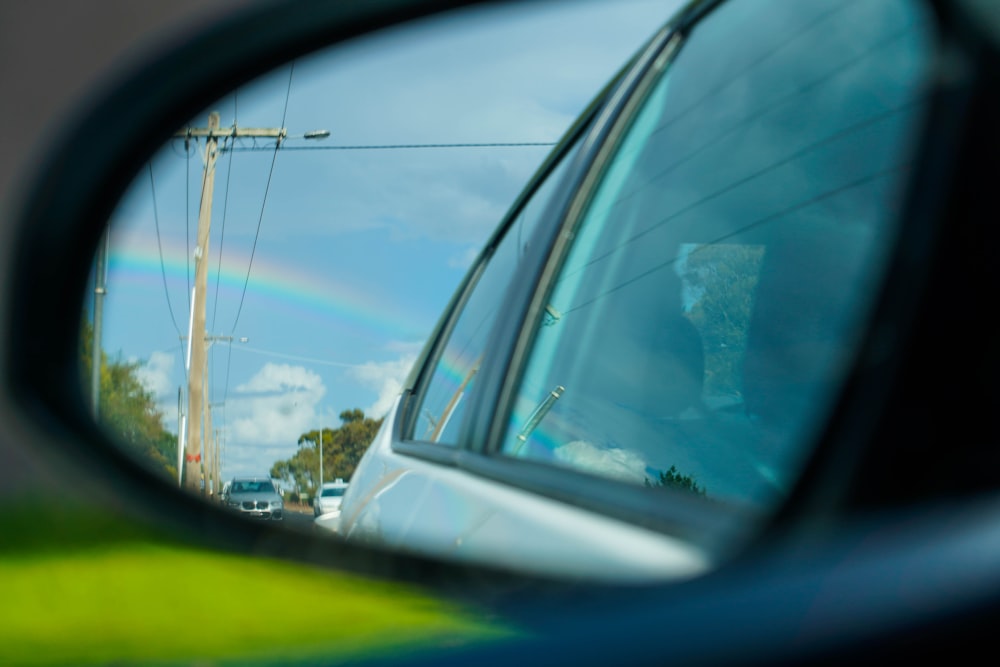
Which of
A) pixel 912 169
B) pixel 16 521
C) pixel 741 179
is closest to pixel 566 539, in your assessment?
pixel 912 169

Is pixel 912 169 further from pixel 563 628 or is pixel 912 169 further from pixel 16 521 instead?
pixel 16 521

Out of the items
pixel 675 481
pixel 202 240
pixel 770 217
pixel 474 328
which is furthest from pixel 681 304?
pixel 202 240

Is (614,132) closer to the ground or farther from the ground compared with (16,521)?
farther from the ground

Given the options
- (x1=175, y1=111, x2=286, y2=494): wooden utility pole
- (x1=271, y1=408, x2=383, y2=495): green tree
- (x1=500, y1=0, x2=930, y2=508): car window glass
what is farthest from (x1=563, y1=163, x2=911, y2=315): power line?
(x1=175, y1=111, x2=286, y2=494): wooden utility pole

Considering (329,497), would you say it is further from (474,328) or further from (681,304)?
(681,304)

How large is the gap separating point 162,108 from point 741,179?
0.84 metres

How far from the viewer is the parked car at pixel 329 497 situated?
70.7 inches

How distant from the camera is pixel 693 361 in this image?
1391mm

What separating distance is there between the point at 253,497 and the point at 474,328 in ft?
1.70

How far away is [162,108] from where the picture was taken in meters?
1.56

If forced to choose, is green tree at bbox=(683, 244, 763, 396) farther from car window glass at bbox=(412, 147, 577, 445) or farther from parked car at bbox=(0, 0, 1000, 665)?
car window glass at bbox=(412, 147, 577, 445)

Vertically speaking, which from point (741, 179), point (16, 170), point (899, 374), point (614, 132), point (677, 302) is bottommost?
point (899, 374)

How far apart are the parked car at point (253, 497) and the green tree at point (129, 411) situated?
0.10m

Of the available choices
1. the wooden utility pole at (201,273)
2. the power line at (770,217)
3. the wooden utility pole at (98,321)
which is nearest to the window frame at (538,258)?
the power line at (770,217)
